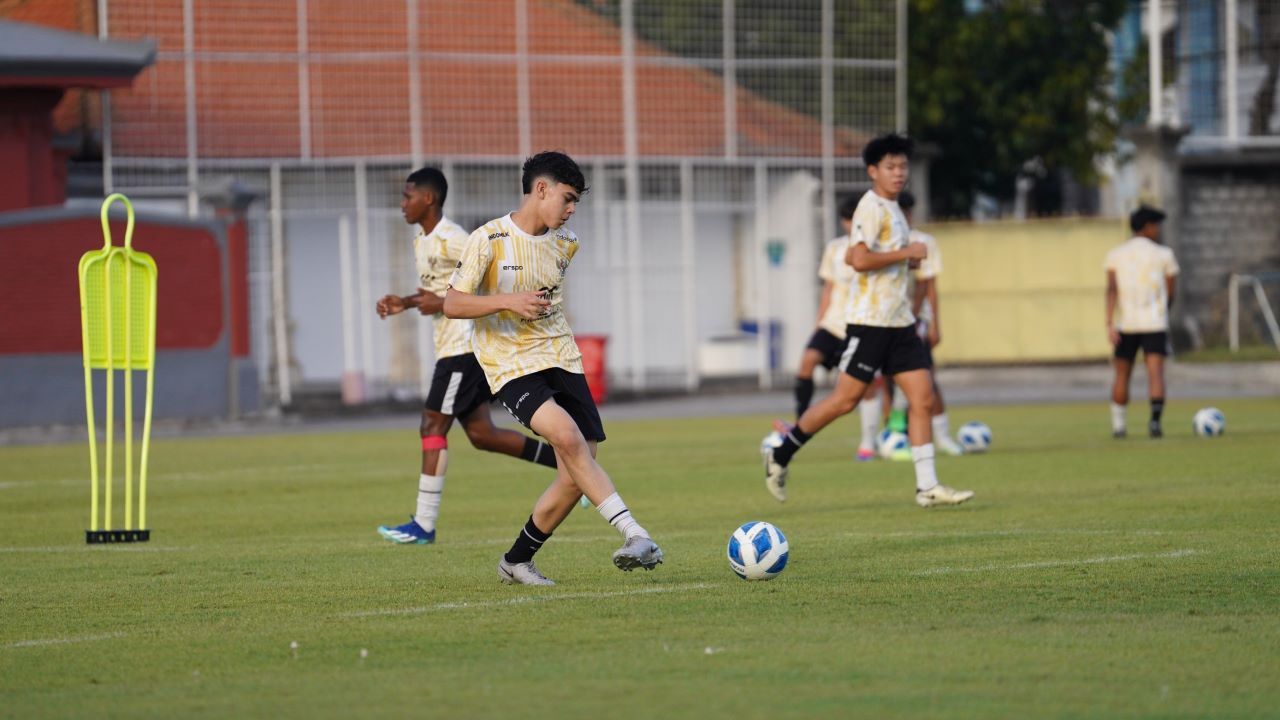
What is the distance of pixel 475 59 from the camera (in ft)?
107

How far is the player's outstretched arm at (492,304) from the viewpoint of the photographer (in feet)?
27.8

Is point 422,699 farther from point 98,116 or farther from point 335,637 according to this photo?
point 98,116

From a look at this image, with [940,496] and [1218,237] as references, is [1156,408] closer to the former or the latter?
[940,496]

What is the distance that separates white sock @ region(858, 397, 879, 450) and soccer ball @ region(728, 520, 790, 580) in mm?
8748

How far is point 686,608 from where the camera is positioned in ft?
26.6

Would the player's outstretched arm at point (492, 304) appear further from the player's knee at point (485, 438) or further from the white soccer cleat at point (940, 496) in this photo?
the white soccer cleat at point (940, 496)

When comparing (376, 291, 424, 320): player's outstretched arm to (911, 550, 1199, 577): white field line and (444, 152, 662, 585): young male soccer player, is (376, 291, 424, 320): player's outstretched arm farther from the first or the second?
(911, 550, 1199, 577): white field line

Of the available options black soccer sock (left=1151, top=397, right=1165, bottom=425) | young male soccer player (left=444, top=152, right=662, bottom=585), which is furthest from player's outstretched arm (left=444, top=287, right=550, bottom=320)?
black soccer sock (left=1151, top=397, right=1165, bottom=425)

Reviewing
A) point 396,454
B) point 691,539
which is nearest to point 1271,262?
point 396,454

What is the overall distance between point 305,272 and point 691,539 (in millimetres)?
21852

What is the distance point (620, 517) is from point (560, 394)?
0.71 metres

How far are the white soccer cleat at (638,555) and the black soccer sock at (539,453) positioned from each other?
2858 millimetres

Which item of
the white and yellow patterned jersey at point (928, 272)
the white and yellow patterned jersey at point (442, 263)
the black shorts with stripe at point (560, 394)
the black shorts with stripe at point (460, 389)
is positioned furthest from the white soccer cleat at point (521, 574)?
the white and yellow patterned jersey at point (928, 272)

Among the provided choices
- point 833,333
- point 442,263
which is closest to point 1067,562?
point 442,263
